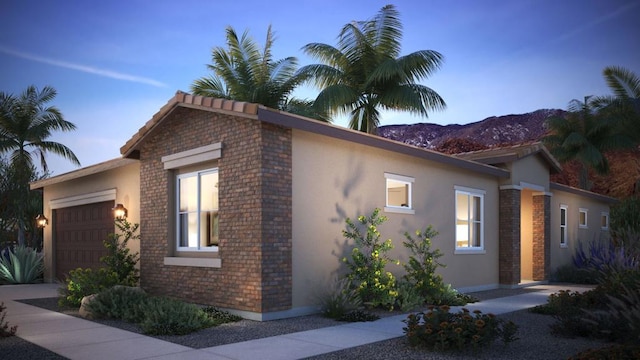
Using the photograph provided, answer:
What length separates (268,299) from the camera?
9.28m

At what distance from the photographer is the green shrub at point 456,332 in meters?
6.79

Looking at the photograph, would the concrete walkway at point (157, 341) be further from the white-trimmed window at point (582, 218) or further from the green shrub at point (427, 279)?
the white-trimmed window at point (582, 218)

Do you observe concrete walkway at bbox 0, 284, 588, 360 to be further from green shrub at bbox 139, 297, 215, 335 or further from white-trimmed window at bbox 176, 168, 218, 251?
white-trimmed window at bbox 176, 168, 218, 251

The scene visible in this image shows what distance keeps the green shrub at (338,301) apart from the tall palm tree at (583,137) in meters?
23.2

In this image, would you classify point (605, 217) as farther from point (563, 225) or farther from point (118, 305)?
point (118, 305)

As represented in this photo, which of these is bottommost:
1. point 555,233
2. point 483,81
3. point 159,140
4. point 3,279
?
point 3,279

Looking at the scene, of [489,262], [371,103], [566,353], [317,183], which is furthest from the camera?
[371,103]

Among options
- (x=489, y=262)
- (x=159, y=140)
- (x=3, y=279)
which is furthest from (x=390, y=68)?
(x=3, y=279)

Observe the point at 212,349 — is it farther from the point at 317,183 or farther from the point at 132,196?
the point at 132,196

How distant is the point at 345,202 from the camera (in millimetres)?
10898

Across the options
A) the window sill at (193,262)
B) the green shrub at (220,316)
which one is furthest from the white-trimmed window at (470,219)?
the green shrub at (220,316)

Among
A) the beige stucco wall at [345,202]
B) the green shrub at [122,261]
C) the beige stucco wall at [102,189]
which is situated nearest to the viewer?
the beige stucco wall at [345,202]

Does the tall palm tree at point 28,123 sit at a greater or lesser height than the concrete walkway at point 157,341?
greater

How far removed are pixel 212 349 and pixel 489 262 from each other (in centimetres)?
1046
